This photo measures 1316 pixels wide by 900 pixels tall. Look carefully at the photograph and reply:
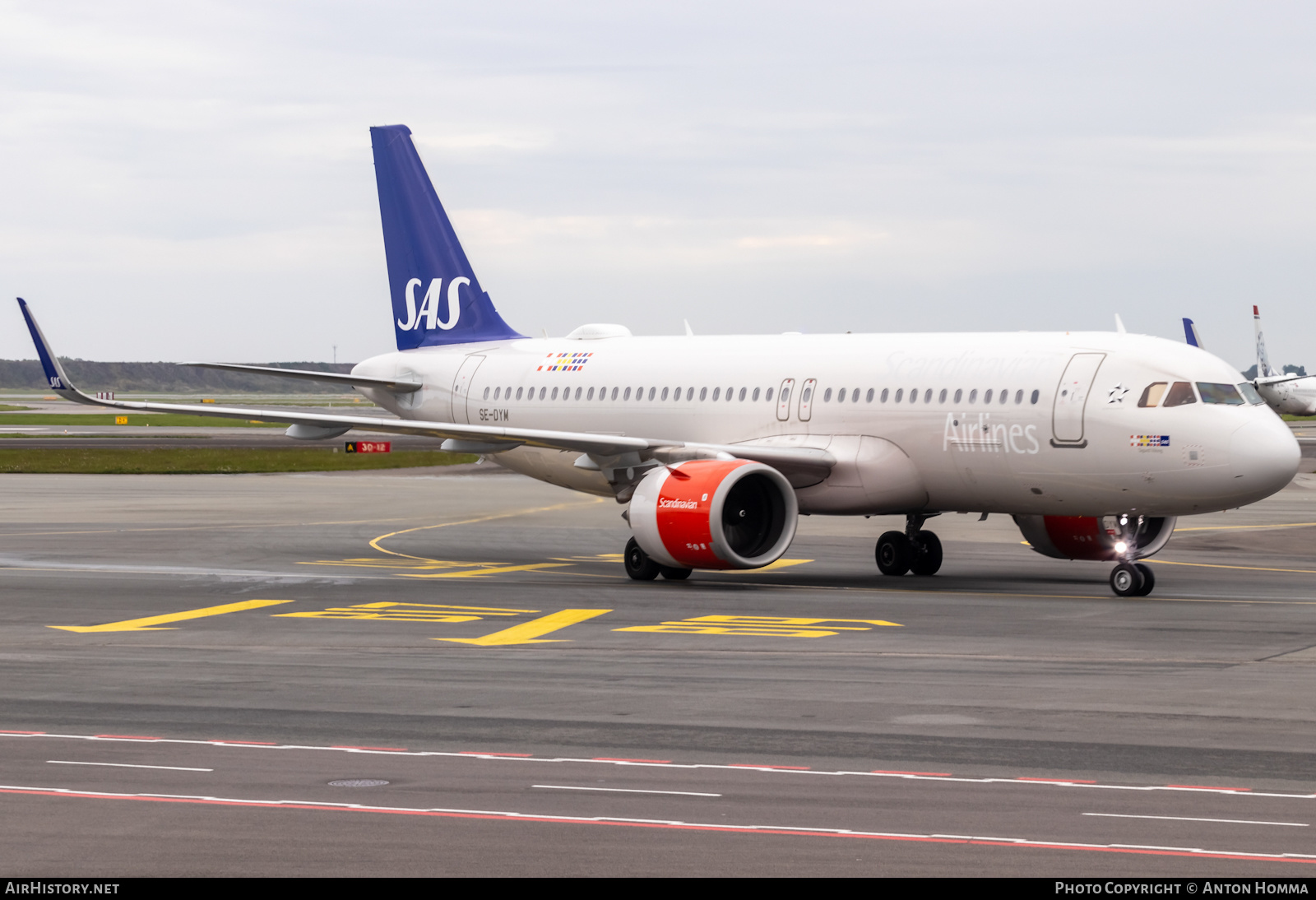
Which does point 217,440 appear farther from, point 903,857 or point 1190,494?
point 903,857

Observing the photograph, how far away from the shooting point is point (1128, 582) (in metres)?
25.3

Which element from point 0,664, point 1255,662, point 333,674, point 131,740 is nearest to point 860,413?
point 1255,662

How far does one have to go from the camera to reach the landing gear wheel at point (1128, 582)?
82.7 feet

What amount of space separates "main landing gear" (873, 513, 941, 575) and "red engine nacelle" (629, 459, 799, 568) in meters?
2.72

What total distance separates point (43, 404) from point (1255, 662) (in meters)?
173

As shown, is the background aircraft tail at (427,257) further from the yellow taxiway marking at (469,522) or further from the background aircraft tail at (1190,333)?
the background aircraft tail at (1190,333)

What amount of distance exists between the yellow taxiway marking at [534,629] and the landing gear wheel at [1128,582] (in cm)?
808

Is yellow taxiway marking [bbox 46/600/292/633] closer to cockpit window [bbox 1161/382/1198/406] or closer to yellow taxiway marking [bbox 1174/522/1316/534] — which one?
cockpit window [bbox 1161/382/1198/406]

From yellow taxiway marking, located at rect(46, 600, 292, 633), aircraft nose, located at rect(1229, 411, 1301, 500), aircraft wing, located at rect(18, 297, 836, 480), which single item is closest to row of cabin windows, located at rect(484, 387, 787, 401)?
aircraft wing, located at rect(18, 297, 836, 480)

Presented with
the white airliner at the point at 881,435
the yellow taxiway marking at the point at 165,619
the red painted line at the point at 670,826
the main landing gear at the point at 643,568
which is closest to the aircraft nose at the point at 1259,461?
the white airliner at the point at 881,435

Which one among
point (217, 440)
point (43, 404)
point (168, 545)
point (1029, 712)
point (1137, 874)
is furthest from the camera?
point (43, 404)

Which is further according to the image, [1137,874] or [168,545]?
[168,545]

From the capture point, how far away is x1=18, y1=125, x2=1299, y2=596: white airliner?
82.7 feet

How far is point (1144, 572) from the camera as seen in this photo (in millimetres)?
25266
